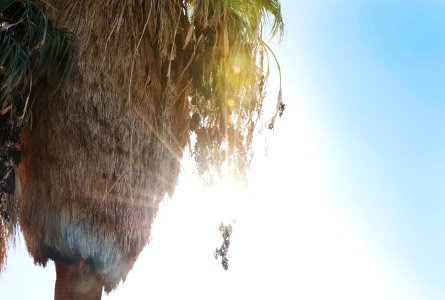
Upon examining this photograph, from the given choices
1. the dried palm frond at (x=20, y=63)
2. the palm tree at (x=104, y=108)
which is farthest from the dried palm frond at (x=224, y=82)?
the dried palm frond at (x=20, y=63)

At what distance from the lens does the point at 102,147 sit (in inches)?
365

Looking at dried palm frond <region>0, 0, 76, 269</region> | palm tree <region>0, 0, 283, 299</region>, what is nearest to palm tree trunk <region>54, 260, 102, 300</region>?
palm tree <region>0, 0, 283, 299</region>

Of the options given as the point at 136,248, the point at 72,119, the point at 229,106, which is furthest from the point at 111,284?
the point at 229,106

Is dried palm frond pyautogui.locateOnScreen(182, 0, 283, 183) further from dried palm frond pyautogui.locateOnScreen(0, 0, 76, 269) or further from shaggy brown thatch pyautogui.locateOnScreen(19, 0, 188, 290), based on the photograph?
dried palm frond pyautogui.locateOnScreen(0, 0, 76, 269)

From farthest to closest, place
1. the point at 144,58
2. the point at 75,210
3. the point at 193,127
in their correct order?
the point at 193,127 → the point at 144,58 → the point at 75,210

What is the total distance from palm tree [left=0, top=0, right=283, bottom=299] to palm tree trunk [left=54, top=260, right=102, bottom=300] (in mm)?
11

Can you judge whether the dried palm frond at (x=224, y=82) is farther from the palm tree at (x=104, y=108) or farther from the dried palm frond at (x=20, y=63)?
the dried palm frond at (x=20, y=63)

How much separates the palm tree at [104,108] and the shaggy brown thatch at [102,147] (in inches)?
0.5

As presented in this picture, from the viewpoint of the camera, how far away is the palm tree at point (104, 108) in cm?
920

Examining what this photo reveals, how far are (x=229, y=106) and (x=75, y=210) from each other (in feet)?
7.39

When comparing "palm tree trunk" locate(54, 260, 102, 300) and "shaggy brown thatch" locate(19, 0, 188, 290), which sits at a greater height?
"shaggy brown thatch" locate(19, 0, 188, 290)

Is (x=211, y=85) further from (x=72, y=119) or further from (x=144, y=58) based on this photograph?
(x=72, y=119)

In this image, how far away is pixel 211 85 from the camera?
10.1 m

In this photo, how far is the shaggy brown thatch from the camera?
9.23m
